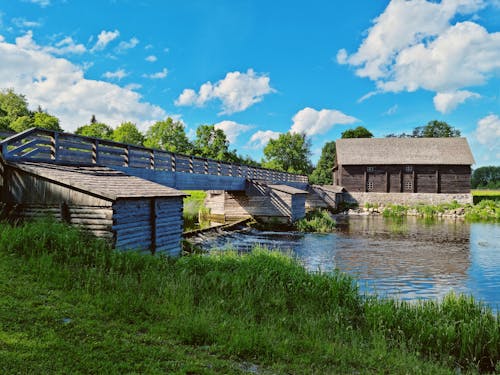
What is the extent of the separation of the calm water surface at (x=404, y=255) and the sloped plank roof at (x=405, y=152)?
20668 millimetres

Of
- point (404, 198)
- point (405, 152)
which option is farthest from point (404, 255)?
point (405, 152)

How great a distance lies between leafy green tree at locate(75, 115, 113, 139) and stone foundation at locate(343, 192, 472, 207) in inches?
1862

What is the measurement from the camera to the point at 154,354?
5332mm

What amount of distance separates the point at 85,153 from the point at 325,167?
203 feet

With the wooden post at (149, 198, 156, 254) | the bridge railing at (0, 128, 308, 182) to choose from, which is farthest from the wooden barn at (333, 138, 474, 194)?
the wooden post at (149, 198, 156, 254)

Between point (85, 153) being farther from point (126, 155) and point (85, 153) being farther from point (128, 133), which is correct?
point (128, 133)

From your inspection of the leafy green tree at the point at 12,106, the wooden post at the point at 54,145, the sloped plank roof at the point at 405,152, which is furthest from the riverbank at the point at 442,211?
the leafy green tree at the point at 12,106

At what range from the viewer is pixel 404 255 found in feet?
64.7

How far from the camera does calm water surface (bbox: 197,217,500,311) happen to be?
13.7 m

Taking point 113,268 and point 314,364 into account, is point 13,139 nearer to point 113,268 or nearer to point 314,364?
point 113,268

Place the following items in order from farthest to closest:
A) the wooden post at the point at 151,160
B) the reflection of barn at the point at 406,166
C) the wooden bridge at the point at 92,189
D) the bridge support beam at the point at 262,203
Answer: the reflection of barn at the point at 406,166 < the bridge support beam at the point at 262,203 < the wooden post at the point at 151,160 < the wooden bridge at the point at 92,189

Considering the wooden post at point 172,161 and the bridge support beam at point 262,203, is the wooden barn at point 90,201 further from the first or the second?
the bridge support beam at point 262,203

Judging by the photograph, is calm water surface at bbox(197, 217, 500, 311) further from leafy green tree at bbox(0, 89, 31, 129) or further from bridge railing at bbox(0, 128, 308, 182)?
leafy green tree at bbox(0, 89, 31, 129)

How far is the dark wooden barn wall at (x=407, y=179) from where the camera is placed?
166 ft
